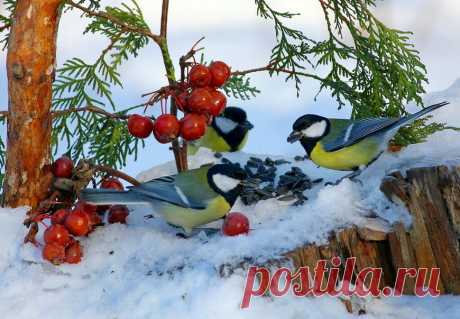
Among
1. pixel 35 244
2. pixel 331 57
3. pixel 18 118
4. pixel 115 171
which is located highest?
pixel 331 57

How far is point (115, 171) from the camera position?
427 cm

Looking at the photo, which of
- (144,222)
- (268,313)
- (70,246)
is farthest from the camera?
(144,222)

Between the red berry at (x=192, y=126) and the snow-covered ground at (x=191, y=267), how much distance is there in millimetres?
505

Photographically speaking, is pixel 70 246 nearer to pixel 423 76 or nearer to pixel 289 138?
pixel 289 138

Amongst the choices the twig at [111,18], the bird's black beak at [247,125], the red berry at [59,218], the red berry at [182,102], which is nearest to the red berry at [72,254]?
the red berry at [59,218]

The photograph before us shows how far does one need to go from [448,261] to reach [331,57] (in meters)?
1.80

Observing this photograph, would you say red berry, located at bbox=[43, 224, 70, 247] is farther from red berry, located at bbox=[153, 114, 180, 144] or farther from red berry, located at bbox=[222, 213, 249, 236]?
red berry, located at bbox=[222, 213, 249, 236]

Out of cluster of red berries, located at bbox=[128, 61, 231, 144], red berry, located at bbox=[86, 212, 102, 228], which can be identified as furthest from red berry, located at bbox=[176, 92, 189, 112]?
red berry, located at bbox=[86, 212, 102, 228]

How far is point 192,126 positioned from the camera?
387 centimetres

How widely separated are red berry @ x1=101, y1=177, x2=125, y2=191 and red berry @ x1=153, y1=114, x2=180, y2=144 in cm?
51

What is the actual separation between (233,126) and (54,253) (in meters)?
2.13

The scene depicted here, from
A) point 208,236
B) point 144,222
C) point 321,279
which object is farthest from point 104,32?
point 321,279

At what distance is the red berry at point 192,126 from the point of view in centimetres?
387

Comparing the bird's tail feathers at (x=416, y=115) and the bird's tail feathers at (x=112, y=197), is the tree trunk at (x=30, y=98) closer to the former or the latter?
the bird's tail feathers at (x=112, y=197)
